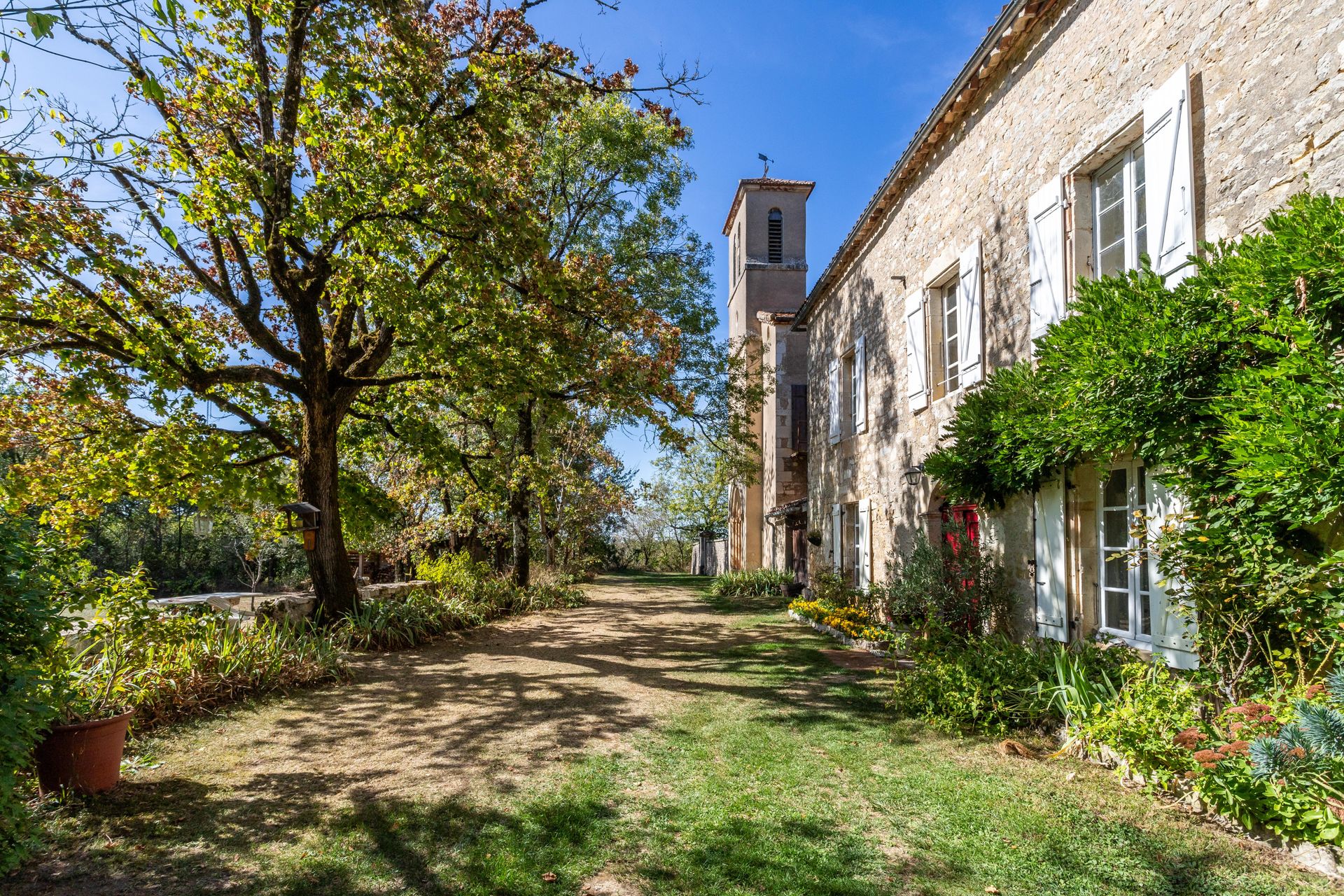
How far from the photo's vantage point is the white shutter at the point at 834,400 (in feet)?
41.6

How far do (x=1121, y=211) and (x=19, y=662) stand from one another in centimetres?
789

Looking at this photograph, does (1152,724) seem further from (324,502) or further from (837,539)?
(324,502)

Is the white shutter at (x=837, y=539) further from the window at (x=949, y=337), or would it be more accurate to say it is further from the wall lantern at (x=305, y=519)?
the wall lantern at (x=305, y=519)

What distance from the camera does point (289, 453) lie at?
31.0 feet

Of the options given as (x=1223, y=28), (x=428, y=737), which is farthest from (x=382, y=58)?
(x=1223, y=28)

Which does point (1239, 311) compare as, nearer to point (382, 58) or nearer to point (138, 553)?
point (382, 58)

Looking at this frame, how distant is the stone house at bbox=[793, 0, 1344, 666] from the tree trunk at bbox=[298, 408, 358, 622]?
25.2 feet

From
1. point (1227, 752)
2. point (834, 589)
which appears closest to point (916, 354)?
point (834, 589)

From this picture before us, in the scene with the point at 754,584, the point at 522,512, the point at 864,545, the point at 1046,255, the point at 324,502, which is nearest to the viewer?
the point at 1046,255

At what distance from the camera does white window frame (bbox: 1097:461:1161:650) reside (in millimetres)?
4824

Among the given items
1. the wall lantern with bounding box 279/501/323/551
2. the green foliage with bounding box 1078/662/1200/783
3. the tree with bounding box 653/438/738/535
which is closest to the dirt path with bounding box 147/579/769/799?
the wall lantern with bounding box 279/501/323/551

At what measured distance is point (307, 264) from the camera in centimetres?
823

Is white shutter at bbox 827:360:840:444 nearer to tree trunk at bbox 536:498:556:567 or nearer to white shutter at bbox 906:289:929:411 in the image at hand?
white shutter at bbox 906:289:929:411

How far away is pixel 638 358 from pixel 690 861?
7.84 m
